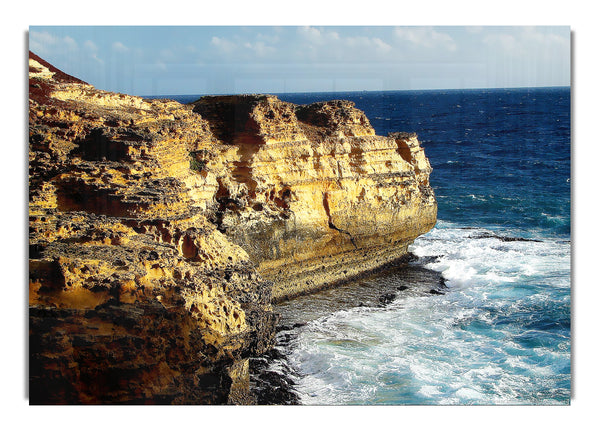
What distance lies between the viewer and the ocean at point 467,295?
39.4ft

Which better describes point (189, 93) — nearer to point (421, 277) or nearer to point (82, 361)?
point (82, 361)

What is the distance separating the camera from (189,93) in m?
12.3

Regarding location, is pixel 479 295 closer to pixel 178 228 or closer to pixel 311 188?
pixel 311 188

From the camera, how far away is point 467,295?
16469 millimetres

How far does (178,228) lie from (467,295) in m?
7.42

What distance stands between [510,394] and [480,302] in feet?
14.6

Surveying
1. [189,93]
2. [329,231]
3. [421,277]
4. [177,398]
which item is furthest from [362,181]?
[177,398]

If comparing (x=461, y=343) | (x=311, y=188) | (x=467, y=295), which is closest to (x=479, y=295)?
(x=467, y=295)

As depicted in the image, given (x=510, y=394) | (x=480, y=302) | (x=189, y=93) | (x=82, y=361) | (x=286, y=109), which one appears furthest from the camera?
(x=286, y=109)

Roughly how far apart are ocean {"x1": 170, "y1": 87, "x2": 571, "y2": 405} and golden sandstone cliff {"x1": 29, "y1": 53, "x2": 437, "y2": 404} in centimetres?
112

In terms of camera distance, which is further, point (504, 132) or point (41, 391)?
point (504, 132)

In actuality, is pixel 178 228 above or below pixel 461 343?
above

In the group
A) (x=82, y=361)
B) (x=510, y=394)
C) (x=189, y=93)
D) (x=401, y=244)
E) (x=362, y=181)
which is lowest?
(x=510, y=394)

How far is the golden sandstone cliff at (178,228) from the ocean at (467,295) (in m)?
1.12
